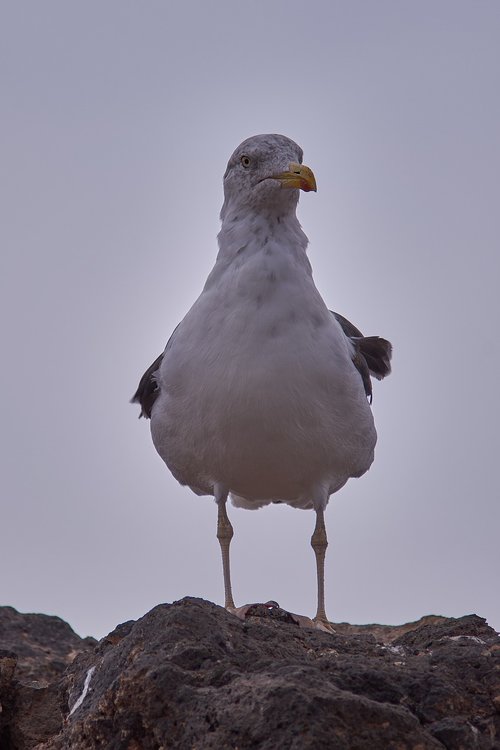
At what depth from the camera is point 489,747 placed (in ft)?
21.0

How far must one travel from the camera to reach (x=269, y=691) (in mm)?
5898

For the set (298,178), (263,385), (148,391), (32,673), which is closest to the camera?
(263,385)

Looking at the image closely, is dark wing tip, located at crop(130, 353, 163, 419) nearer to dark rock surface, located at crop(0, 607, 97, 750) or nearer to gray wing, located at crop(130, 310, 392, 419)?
gray wing, located at crop(130, 310, 392, 419)

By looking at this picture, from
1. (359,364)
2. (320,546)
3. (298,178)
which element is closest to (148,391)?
(359,364)

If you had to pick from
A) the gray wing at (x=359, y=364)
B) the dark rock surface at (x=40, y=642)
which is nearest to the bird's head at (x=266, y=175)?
the gray wing at (x=359, y=364)

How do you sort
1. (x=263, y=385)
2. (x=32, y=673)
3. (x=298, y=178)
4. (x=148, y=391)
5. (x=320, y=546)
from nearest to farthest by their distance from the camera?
(x=263, y=385) → (x=32, y=673) → (x=298, y=178) → (x=320, y=546) → (x=148, y=391)

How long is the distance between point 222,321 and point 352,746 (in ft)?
16.9

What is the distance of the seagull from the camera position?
10.0 meters

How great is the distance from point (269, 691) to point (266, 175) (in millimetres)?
5968

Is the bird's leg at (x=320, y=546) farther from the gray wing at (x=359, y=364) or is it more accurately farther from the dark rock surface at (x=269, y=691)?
the dark rock surface at (x=269, y=691)

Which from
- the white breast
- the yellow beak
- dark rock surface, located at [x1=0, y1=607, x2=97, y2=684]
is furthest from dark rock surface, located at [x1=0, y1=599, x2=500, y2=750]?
the yellow beak

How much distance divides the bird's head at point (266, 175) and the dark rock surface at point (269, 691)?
4.40 metres

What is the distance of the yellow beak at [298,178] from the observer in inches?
415

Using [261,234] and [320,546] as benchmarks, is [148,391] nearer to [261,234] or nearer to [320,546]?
[261,234]
